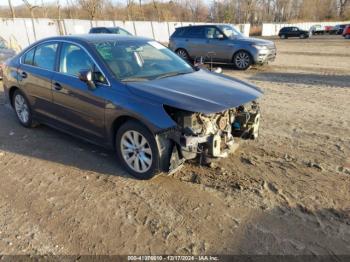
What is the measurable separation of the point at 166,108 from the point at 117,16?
5092 centimetres

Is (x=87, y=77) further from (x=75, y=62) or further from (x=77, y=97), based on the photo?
(x=75, y=62)

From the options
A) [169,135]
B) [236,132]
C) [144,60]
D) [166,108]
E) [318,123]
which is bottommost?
[318,123]

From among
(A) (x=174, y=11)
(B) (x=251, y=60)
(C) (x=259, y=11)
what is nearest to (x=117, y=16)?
(A) (x=174, y=11)

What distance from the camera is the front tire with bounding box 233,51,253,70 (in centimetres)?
1329

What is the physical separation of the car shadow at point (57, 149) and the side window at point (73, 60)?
1189 millimetres

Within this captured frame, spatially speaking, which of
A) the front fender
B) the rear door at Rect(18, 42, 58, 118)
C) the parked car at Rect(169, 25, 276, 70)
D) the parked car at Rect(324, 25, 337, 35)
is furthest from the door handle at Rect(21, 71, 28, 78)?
the parked car at Rect(324, 25, 337, 35)

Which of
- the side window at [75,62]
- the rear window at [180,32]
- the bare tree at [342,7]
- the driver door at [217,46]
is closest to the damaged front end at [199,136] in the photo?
the side window at [75,62]

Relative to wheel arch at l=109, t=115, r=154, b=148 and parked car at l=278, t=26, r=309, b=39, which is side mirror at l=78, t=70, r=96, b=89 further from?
parked car at l=278, t=26, r=309, b=39

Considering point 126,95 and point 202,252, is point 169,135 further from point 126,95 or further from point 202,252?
point 202,252

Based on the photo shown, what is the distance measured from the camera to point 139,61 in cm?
475

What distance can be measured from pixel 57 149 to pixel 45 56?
156cm

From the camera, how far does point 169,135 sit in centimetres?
377

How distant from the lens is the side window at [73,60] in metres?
4.57

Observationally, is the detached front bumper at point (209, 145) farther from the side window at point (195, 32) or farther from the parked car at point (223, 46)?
the side window at point (195, 32)
